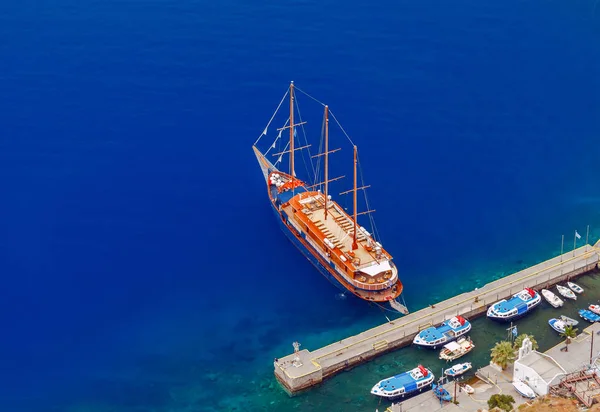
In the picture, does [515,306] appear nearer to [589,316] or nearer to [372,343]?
[589,316]

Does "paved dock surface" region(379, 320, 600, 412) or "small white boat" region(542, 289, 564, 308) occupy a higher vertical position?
"small white boat" region(542, 289, 564, 308)

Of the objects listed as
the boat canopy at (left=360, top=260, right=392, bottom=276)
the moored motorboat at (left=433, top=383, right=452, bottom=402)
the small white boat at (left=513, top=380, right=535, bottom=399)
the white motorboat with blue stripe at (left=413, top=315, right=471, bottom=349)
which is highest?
the boat canopy at (left=360, top=260, right=392, bottom=276)

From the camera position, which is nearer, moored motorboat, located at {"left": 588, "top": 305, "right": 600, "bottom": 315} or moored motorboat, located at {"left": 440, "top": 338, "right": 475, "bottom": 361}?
moored motorboat, located at {"left": 440, "top": 338, "right": 475, "bottom": 361}

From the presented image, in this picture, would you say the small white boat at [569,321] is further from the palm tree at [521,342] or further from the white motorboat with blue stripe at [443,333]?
the white motorboat with blue stripe at [443,333]

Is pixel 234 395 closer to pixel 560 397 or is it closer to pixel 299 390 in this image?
pixel 299 390

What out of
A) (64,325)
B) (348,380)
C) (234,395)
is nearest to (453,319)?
(348,380)

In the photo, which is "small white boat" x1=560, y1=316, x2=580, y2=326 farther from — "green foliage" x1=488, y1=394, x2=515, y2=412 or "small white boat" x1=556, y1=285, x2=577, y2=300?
"green foliage" x1=488, y1=394, x2=515, y2=412

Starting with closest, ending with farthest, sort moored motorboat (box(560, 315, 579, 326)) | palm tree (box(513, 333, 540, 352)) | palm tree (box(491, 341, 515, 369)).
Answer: palm tree (box(491, 341, 515, 369)) < palm tree (box(513, 333, 540, 352)) < moored motorboat (box(560, 315, 579, 326))

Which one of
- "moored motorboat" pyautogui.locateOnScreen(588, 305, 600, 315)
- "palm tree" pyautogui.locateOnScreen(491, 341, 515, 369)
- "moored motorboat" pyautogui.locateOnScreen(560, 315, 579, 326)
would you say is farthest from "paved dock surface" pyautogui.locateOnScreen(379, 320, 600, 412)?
"moored motorboat" pyautogui.locateOnScreen(588, 305, 600, 315)
